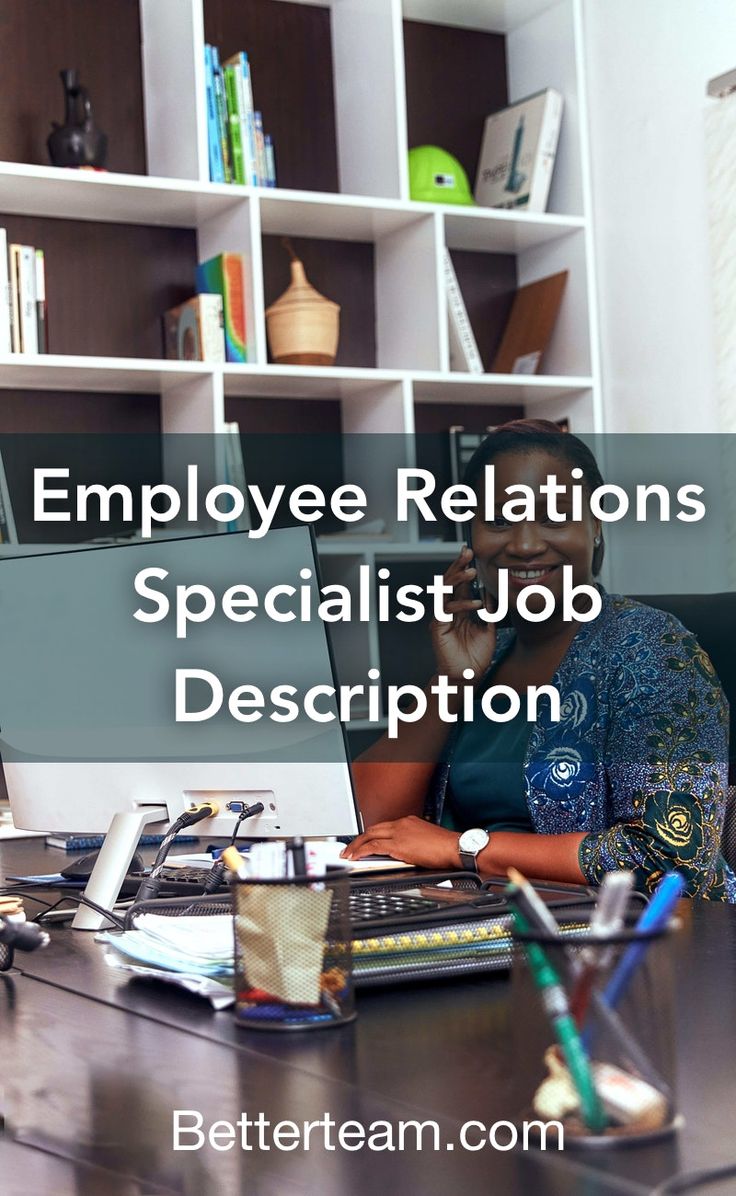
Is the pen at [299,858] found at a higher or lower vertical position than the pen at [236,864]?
higher

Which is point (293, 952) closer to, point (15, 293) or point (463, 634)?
point (463, 634)

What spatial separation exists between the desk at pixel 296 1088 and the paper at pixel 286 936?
32 millimetres

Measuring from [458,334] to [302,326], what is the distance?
412 mm

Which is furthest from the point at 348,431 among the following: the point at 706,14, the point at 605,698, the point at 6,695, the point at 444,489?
the point at 6,695

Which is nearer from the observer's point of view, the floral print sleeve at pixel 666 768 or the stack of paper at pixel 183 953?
the stack of paper at pixel 183 953

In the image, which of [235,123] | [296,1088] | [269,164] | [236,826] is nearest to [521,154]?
[269,164]

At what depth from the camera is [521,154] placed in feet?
12.2

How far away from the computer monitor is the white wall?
7.15 feet

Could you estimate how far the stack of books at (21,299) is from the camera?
307 cm

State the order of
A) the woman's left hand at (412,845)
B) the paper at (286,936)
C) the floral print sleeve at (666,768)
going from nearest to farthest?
the paper at (286,936) < the floral print sleeve at (666,768) < the woman's left hand at (412,845)

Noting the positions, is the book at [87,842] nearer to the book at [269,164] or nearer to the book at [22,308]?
the book at [22,308]

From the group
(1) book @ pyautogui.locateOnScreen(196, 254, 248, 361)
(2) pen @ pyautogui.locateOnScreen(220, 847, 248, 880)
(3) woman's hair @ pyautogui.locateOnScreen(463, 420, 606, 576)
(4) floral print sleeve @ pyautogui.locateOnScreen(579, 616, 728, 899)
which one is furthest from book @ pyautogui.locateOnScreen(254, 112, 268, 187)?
(2) pen @ pyautogui.locateOnScreen(220, 847, 248, 880)

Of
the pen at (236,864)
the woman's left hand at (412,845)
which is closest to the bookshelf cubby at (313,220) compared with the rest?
the woman's left hand at (412,845)

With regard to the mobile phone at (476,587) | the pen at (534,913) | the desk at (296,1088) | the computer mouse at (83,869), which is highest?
the mobile phone at (476,587)
